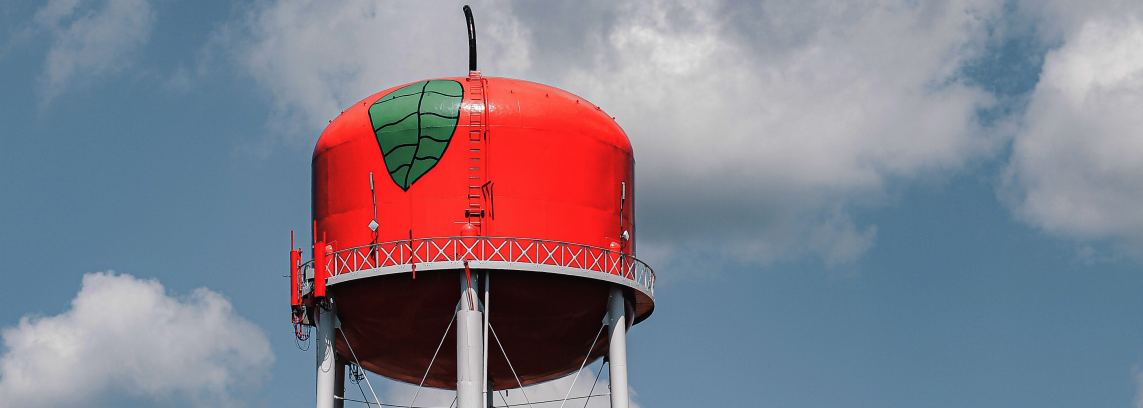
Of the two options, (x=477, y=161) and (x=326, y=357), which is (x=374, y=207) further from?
(x=326, y=357)

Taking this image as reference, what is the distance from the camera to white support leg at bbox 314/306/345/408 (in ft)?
135

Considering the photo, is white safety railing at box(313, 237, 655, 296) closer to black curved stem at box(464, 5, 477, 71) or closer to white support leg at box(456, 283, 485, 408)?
white support leg at box(456, 283, 485, 408)

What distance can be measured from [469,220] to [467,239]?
0.69 m

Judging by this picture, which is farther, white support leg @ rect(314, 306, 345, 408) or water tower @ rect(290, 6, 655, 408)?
white support leg @ rect(314, 306, 345, 408)

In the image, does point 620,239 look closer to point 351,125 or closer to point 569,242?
point 569,242

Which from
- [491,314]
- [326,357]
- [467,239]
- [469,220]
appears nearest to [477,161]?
[469,220]

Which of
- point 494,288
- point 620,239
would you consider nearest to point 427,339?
point 494,288

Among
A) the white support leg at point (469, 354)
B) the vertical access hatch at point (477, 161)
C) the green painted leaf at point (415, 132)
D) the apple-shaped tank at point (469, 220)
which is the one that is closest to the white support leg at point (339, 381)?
the apple-shaped tank at point (469, 220)

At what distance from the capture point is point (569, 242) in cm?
4088

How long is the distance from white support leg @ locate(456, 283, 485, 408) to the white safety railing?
0.97m

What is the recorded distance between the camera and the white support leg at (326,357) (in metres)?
41.2

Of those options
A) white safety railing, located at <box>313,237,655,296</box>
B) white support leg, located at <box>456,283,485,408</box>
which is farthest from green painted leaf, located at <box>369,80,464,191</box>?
white support leg, located at <box>456,283,485,408</box>

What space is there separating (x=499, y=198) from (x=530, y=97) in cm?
294

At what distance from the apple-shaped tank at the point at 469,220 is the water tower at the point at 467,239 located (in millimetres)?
35
